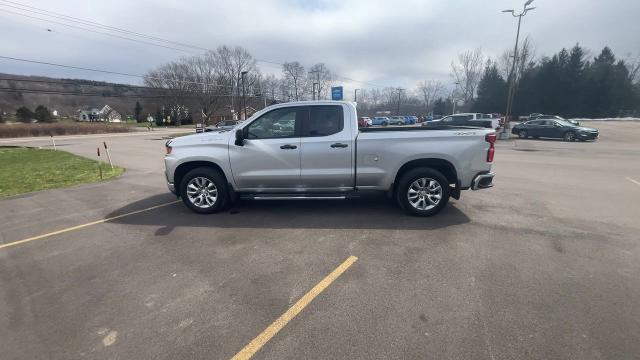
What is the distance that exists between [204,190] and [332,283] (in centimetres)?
340

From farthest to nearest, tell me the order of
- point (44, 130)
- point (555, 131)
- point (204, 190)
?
point (44, 130)
point (555, 131)
point (204, 190)

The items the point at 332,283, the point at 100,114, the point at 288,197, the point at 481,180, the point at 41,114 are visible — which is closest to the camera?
the point at 332,283

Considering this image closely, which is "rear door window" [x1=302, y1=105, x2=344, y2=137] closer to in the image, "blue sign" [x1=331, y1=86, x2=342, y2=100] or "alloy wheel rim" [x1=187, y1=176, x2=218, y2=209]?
"alloy wheel rim" [x1=187, y1=176, x2=218, y2=209]

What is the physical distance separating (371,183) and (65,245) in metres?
4.78

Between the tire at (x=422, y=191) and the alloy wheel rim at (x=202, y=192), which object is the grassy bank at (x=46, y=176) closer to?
the alloy wheel rim at (x=202, y=192)

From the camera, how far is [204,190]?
584 centimetres

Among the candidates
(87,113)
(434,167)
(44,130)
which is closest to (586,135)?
(434,167)

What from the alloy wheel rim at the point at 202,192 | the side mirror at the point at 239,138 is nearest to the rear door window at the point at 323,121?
the side mirror at the point at 239,138

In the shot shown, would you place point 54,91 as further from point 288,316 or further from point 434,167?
point 288,316

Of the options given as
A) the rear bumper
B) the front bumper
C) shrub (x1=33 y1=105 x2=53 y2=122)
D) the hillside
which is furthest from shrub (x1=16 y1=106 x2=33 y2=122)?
the front bumper

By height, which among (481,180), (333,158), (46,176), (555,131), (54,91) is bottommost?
(46,176)

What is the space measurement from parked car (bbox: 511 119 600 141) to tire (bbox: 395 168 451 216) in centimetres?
2312

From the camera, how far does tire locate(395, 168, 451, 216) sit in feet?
17.4

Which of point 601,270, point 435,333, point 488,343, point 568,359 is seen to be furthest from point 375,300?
point 601,270
